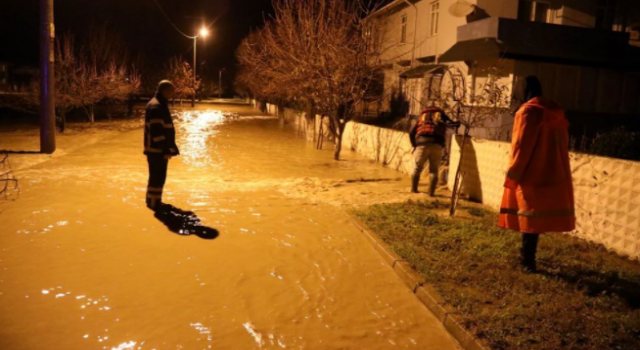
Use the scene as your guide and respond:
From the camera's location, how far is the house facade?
1811 centimetres

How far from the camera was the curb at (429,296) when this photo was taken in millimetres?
3835

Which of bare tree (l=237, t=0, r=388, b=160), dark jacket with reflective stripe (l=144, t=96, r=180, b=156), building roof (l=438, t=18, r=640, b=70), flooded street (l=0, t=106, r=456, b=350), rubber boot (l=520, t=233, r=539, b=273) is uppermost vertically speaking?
building roof (l=438, t=18, r=640, b=70)

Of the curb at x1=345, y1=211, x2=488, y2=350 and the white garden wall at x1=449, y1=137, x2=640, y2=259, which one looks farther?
the white garden wall at x1=449, y1=137, x2=640, y2=259

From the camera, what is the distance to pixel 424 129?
28.7 feet

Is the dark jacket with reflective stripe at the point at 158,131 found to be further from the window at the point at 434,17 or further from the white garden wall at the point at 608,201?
the window at the point at 434,17

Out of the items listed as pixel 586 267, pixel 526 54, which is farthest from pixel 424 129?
pixel 526 54

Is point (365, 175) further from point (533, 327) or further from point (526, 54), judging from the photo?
point (526, 54)

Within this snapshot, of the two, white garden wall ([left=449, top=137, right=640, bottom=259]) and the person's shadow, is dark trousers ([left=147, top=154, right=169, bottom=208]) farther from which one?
white garden wall ([left=449, top=137, right=640, bottom=259])

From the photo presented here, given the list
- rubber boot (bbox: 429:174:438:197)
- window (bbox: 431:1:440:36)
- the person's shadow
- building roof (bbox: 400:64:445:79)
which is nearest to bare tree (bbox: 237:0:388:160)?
rubber boot (bbox: 429:174:438:197)

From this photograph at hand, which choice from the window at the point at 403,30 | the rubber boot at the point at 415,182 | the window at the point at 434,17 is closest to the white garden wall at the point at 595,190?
the rubber boot at the point at 415,182

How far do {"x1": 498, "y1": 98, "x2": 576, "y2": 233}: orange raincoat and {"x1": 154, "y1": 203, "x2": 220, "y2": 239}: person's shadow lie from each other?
3.74 m

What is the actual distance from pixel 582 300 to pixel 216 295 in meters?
3.28

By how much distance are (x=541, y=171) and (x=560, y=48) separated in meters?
16.2

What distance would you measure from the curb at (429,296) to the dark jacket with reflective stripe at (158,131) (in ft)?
10.9
